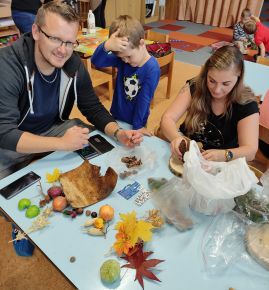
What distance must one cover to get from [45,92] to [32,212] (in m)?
0.70

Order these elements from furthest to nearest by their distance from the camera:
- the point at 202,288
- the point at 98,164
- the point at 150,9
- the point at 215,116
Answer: the point at 150,9, the point at 215,116, the point at 98,164, the point at 202,288

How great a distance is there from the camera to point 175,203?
896mm

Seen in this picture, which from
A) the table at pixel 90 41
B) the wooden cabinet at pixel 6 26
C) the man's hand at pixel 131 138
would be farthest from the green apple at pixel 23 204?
the wooden cabinet at pixel 6 26

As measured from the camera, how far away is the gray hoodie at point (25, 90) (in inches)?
45.1

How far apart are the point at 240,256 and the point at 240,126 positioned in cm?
69

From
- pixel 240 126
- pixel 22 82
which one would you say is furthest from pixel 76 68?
pixel 240 126

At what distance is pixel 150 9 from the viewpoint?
5527 millimetres

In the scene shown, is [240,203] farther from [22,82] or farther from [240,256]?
[22,82]

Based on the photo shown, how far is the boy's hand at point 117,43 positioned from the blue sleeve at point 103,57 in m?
0.09

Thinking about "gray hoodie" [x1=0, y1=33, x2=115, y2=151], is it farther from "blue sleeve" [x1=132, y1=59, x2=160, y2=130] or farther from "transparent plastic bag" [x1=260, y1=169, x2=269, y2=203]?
"transparent plastic bag" [x1=260, y1=169, x2=269, y2=203]

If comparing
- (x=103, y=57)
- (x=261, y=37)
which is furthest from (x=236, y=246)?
(x=261, y=37)

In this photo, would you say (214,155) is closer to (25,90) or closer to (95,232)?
(95,232)

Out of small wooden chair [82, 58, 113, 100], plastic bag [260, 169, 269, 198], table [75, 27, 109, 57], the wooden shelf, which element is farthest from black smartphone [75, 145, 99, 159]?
the wooden shelf

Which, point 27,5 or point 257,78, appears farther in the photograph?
point 27,5
